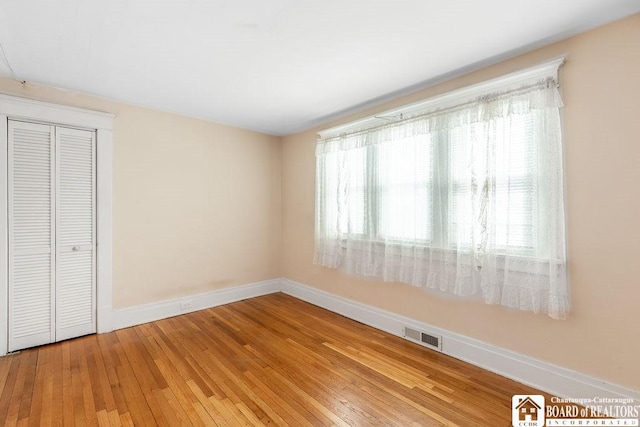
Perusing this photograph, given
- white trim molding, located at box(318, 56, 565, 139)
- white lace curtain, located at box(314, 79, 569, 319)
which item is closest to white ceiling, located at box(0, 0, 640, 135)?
white trim molding, located at box(318, 56, 565, 139)

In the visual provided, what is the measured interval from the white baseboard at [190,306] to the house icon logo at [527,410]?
336 cm

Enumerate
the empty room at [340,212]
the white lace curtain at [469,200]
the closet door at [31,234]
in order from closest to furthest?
the empty room at [340,212]
the white lace curtain at [469,200]
the closet door at [31,234]

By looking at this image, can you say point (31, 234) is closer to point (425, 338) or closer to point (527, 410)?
point (425, 338)

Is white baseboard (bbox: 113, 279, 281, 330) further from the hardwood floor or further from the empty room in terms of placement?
the hardwood floor

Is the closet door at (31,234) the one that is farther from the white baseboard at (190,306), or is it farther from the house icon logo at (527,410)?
the house icon logo at (527,410)

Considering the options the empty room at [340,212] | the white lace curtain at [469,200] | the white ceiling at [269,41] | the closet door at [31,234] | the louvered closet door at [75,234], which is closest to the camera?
the white ceiling at [269,41]

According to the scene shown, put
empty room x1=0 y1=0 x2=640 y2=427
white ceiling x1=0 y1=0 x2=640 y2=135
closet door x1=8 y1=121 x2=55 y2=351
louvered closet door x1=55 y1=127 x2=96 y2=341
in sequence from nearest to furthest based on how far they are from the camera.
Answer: white ceiling x1=0 y1=0 x2=640 y2=135 → empty room x1=0 y1=0 x2=640 y2=427 → closet door x1=8 y1=121 x2=55 y2=351 → louvered closet door x1=55 y1=127 x2=96 y2=341

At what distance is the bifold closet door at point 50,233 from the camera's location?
271 cm

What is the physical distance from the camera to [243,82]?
2777 mm

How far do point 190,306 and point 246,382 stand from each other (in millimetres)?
1901

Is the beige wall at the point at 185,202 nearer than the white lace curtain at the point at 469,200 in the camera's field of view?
No

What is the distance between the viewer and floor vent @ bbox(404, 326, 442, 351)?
274 centimetres

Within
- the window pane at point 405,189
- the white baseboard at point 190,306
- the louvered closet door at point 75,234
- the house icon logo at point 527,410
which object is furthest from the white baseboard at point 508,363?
the louvered closet door at point 75,234

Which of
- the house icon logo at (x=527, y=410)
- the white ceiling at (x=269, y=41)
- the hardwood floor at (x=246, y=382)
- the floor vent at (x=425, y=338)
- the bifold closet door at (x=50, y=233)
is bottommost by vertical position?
the house icon logo at (x=527, y=410)
